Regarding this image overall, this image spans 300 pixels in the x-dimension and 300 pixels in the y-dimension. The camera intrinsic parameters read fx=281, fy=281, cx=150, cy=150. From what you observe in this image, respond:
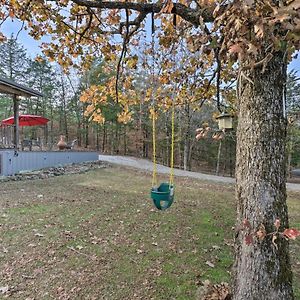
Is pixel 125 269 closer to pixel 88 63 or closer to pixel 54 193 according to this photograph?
pixel 88 63

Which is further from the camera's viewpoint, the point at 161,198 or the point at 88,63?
the point at 88,63

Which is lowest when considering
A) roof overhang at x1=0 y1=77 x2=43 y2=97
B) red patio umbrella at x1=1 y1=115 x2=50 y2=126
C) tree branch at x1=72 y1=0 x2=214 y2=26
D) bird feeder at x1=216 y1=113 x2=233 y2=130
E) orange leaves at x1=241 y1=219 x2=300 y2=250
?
orange leaves at x1=241 y1=219 x2=300 y2=250

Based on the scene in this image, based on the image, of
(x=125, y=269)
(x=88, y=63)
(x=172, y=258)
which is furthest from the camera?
(x=88, y=63)

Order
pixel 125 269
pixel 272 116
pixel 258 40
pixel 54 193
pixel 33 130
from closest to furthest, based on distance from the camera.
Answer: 1. pixel 258 40
2. pixel 272 116
3. pixel 125 269
4. pixel 54 193
5. pixel 33 130

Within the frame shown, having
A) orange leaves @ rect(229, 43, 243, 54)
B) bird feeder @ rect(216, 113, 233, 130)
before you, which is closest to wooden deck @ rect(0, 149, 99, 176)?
bird feeder @ rect(216, 113, 233, 130)

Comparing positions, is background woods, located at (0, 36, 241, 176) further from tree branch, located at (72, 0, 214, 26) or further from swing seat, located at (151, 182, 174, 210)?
tree branch, located at (72, 0, 214, 26)

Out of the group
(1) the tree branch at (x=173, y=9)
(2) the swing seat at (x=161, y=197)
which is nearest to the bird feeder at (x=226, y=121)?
(1) the tree branch at (x=173, y=9)

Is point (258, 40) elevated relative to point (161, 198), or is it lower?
elevated

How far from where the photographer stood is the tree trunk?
1903 millimetres

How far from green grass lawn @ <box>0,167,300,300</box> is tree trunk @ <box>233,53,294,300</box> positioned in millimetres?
938

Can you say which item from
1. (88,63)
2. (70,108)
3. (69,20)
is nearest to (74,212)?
(88,63)

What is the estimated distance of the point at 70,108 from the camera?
84.7ft

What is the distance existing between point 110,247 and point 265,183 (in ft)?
7.96

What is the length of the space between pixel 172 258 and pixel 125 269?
634 mm
